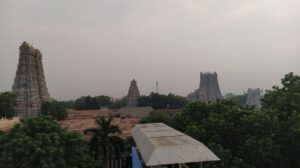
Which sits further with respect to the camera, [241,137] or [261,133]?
[241,137]

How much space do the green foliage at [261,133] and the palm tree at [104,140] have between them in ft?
21.4

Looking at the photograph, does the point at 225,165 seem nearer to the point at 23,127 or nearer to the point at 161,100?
the point at 23,127

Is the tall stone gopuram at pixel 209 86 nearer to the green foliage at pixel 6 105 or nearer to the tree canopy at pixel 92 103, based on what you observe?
the tree canopy at pixel 92 103

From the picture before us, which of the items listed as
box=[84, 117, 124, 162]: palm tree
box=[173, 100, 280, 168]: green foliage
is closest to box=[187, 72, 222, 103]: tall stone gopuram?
box=[84, 117, 124, 162]: palm tree

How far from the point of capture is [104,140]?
24.6 metres

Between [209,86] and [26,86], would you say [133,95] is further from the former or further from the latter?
[26,86]

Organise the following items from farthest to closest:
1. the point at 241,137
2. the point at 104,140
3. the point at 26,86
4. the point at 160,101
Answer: the point at 160,101 < the point at 26,86 < the point at 104,140 < the point at 241,137

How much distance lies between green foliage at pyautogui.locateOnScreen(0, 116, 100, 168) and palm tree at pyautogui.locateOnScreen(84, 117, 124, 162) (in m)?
2.25

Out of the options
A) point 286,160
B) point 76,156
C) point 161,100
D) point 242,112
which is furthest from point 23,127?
point 161,100

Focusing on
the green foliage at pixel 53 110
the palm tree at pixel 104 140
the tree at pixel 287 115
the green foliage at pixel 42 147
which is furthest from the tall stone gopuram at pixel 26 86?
the tree at pixel 287 115

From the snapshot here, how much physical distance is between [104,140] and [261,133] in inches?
445

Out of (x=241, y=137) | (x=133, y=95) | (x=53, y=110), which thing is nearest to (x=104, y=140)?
(x=241, y=137)

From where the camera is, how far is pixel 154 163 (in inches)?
431

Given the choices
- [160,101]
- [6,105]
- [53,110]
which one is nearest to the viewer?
[6,105]
